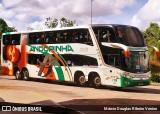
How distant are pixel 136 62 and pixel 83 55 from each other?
2.51 m

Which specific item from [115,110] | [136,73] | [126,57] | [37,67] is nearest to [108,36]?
[126,57]

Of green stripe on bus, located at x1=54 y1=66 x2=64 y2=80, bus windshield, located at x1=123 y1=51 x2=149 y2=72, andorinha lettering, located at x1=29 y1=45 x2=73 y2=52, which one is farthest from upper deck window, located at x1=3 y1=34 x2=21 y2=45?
bus windshield, located at x1=123 y1=51 x2=149 y2=72

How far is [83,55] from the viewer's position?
613 inches

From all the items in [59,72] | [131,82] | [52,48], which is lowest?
[131,82]

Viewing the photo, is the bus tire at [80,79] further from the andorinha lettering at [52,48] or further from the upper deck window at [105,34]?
the upper deck window at [105,34]

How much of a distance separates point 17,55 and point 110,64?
4441mm

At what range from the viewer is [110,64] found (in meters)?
15.6

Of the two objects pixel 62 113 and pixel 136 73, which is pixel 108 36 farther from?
pixel 62 113

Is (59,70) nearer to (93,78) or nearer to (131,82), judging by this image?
(93,78)

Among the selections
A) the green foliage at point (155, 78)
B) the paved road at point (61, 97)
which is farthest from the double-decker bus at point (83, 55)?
the green foliage at point (155, 78)

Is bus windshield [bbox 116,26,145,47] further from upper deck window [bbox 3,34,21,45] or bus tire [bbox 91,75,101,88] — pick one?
upper deck window [bbox 3,34,21,45]

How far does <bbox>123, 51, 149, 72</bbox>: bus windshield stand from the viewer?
1481 centimetres

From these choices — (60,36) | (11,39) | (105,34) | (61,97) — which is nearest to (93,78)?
(105,34)

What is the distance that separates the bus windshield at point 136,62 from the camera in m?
14.8
